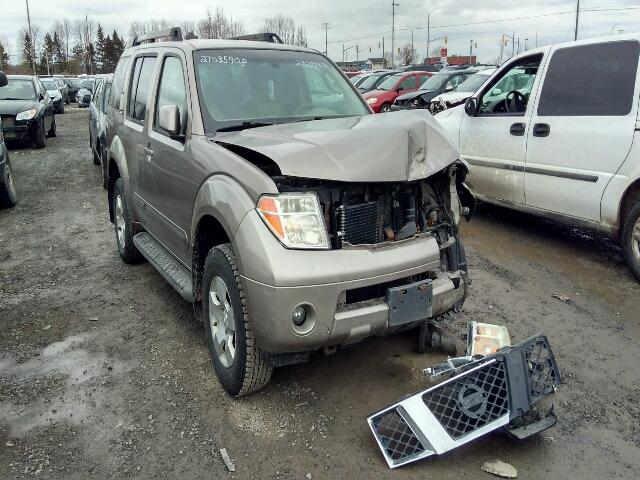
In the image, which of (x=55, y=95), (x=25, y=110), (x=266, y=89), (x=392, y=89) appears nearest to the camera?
(x=266, y=89)

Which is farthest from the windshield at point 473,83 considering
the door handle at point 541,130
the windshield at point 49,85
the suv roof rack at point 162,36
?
the windshield at point 49,85

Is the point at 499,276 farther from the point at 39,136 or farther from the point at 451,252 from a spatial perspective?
the point at 39,136

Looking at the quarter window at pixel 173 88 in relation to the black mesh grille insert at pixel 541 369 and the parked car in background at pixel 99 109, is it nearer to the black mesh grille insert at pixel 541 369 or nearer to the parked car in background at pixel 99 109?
the black mesh grille insert at pixel 541 369

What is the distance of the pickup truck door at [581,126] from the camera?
4.97 m

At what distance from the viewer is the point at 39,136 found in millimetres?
14289

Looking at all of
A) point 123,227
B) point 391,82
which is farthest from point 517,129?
point 391,82

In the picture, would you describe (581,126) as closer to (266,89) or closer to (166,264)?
(266,89)

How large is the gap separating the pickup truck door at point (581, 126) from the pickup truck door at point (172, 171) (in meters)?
3.52

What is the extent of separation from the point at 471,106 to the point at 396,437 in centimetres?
474

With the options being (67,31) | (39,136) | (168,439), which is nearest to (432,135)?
(168,439)

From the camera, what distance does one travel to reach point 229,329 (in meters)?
3.34

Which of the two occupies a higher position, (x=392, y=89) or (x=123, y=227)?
(x=392, y=89)

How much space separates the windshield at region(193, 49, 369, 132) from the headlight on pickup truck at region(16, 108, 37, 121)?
11.2 meters

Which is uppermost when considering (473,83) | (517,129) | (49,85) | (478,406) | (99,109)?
(49,85)
